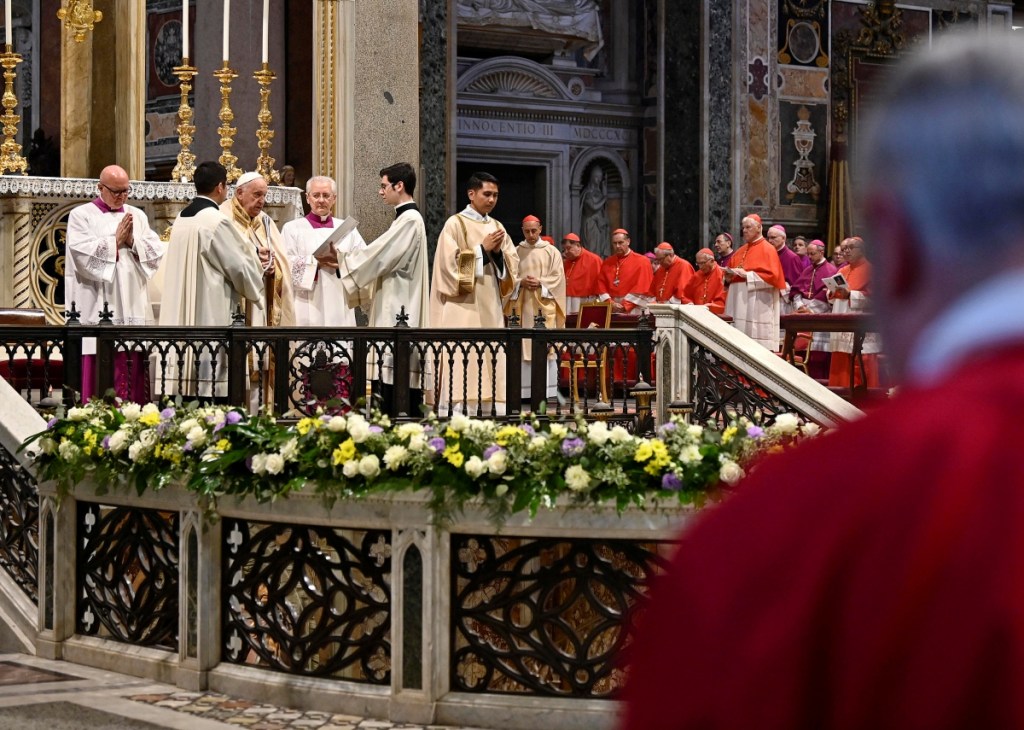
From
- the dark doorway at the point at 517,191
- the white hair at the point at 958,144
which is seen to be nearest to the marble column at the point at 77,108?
the dark doorway at the point at 517,191

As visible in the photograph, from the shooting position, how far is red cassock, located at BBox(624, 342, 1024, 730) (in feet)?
3.59

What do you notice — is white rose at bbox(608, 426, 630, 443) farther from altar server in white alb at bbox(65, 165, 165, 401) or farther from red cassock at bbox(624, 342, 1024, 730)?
altar server in white alb at bbox(65, 165, 165, 401)

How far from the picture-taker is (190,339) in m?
9.97

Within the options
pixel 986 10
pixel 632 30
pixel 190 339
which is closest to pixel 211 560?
pixel 190 339

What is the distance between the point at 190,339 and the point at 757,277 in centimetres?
882

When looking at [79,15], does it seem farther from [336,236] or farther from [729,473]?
[729,473]

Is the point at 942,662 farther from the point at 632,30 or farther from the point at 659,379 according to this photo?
the point at 632,30

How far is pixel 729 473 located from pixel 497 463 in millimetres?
776

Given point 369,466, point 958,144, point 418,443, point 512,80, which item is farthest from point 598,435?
point 512,80

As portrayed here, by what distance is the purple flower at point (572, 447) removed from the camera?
18.1ft

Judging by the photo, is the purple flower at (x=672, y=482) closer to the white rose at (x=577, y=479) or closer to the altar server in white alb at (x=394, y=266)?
the white rose at (x=577, y=479)

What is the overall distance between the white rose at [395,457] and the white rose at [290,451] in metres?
0.40

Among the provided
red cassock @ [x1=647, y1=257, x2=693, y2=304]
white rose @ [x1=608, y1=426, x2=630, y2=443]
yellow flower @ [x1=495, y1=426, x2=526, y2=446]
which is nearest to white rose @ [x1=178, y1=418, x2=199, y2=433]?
yellow flower @ [x1=495, y1=426, x2=526, y2=446]

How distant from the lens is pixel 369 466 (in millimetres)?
5582
